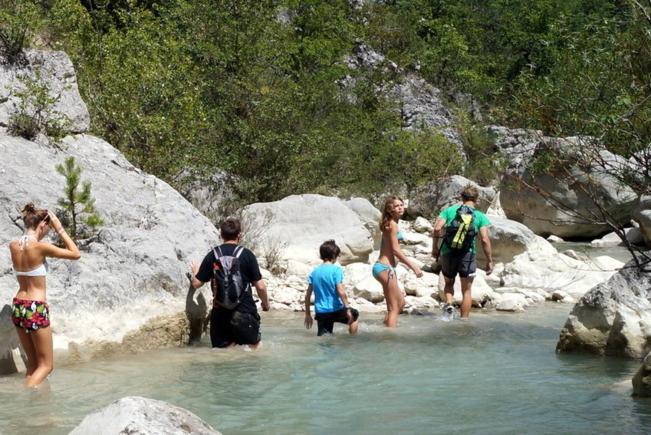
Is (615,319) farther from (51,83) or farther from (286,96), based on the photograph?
(286,96)

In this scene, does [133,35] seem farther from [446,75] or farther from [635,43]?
[446,75]

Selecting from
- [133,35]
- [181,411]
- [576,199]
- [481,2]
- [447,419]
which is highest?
[481,2]

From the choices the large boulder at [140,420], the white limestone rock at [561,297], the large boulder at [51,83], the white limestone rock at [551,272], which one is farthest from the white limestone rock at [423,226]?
the large boulder at [140,420]

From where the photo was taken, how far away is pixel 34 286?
7.09 m

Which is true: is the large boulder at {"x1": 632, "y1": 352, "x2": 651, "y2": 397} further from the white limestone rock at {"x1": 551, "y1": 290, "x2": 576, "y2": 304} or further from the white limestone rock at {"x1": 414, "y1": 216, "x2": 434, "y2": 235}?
the white limestone rock at {"x1": 414, "y1": 216, "x2": 434, "y2": 235}

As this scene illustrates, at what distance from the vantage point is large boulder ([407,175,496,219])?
28.7 metres

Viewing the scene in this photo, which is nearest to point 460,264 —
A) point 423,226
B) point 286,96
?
point 286,96

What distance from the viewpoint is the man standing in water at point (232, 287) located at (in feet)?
29.1

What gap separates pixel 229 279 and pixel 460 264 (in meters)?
4.40

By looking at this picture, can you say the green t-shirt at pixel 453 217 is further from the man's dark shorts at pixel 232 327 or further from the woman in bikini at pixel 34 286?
the woman in bikini at pixel 34 286

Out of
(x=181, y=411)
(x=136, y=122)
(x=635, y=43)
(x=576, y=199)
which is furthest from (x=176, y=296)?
(x=576, y=199)

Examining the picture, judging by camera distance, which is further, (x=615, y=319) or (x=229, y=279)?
(x=615, y=319)

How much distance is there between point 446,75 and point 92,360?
4275cm

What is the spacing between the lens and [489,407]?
24.0 ft
